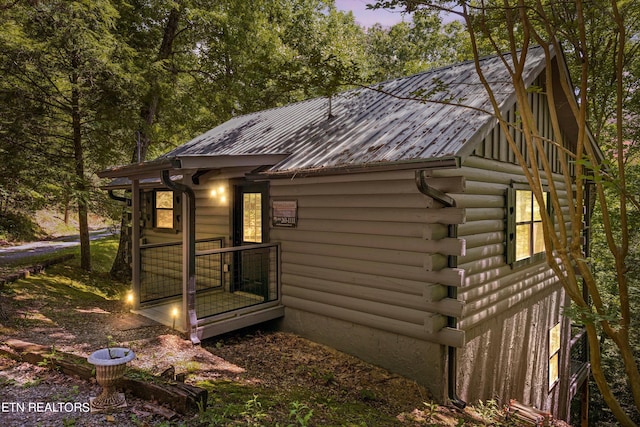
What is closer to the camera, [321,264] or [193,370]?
[193,370]

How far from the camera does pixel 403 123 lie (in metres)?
Answer: 6.61

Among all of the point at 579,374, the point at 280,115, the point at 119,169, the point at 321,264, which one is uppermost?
the point at 280,115

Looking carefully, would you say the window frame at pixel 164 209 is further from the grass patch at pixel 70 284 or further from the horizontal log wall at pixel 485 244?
the horizontal log wall at pixel 485 244

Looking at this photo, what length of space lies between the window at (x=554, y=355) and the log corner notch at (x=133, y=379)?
8.16m

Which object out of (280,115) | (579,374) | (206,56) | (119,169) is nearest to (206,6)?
(206,56)

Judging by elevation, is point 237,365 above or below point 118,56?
below

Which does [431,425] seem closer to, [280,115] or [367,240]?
[367,240]

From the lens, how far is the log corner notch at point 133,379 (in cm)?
382

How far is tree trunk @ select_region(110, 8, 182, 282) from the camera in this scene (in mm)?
12336

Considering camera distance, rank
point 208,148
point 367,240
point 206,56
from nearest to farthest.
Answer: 1. point 367,240
2. point 208,148
3. point 206,56

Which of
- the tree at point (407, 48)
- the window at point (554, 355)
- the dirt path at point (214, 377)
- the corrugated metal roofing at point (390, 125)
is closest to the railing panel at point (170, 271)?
the dirt path at point (214, 377)

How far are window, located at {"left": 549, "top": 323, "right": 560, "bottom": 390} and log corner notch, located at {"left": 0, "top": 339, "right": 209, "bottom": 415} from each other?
8159mm

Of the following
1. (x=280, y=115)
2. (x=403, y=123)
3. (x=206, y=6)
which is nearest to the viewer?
(x=403, y=123)

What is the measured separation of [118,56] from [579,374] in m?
15.6
